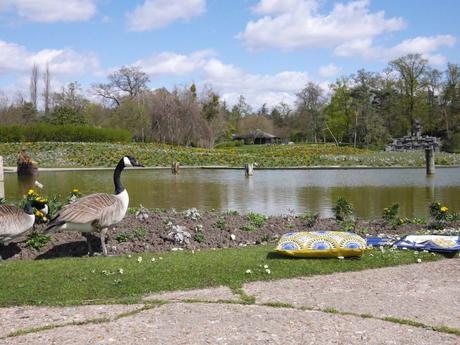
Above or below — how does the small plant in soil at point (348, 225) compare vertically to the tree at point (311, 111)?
below

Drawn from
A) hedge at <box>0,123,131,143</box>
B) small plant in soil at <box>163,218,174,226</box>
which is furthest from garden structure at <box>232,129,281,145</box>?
small plant in soil at <box>163,218,174,226</box>

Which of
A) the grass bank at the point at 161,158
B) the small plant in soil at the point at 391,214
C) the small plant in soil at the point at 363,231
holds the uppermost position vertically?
the grass bank at the point at 161,158

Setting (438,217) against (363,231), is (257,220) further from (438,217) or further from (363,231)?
(438,217)

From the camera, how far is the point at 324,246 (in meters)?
7.78

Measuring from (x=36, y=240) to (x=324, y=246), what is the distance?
15.5 feet

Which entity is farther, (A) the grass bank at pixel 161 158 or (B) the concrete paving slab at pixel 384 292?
(A) the grass bank at pixel 161 158

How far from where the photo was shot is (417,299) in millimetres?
6133

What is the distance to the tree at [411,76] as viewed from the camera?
7562 centimetres

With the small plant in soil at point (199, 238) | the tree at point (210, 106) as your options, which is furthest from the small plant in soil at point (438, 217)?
the tree at point (210, 106)

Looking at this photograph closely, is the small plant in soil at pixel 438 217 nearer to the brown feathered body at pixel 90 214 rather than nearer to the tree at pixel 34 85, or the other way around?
the brown feathered body at pixel 90 214

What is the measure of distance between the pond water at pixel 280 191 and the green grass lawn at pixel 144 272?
20.3 feet

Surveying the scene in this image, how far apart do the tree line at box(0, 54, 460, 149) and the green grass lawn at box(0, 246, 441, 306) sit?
50.4 meters

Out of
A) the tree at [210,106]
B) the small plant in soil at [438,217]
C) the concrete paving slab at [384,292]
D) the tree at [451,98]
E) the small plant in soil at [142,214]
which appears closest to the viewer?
the concrete paving slab at [384,292]

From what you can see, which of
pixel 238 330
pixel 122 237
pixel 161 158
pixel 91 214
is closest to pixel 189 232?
pixel 122 237
